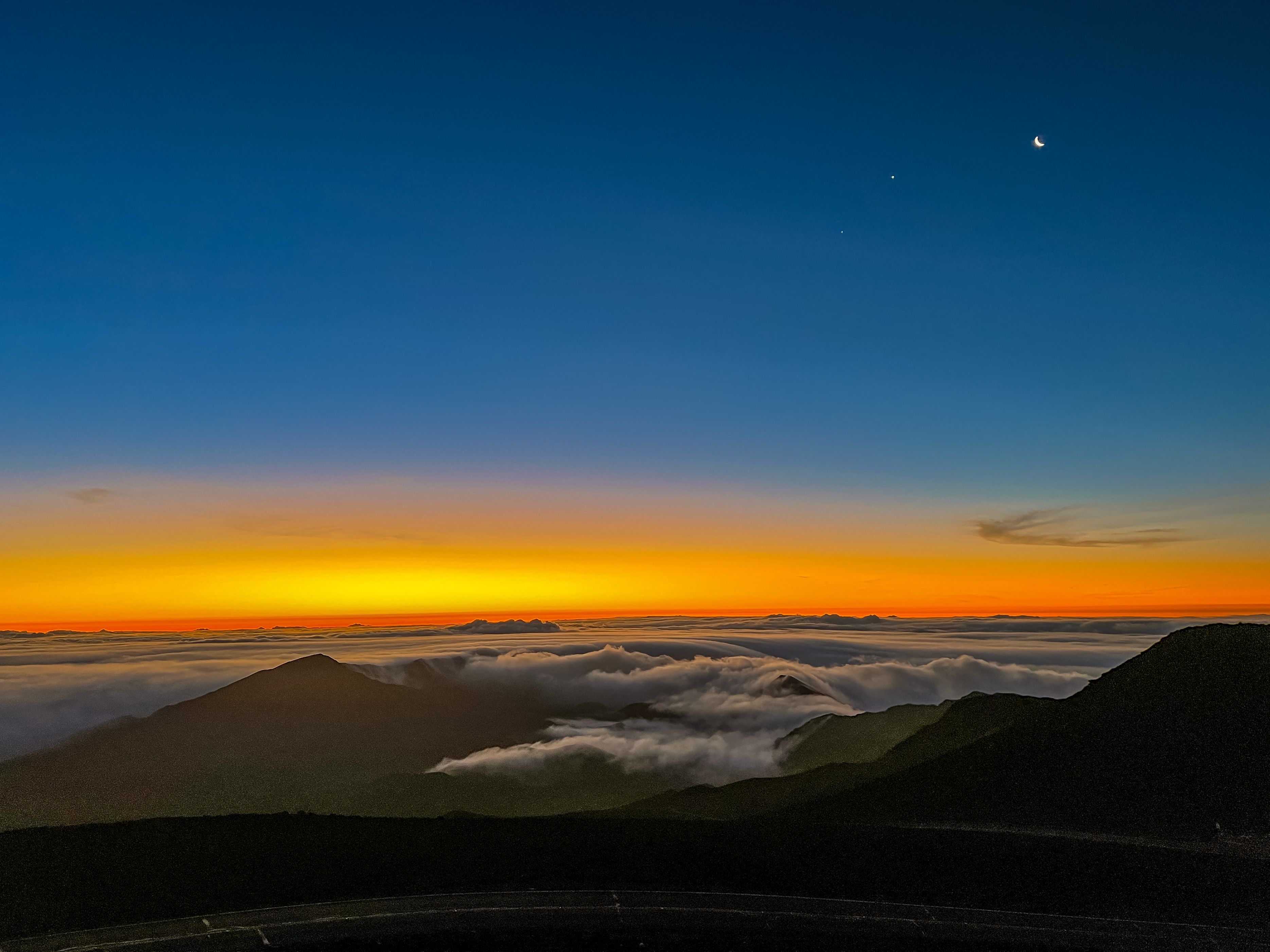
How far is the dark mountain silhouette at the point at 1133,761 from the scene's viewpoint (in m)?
82.6

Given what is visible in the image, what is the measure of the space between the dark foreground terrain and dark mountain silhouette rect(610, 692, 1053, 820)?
25.2 metres

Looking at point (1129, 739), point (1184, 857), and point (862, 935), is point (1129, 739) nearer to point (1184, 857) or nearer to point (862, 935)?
point (1184, 857)

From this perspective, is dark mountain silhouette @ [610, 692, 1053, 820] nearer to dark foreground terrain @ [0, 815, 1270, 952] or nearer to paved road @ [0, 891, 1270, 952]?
dark foreground terrain @ [0, 815, 1270, 952]

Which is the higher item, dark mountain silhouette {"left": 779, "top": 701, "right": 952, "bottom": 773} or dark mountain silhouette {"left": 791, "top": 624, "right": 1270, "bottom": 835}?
dark mountain silhouette {"left": 791, "top": 624, "right": 1270, "bottom": 835}

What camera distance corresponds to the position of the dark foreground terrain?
176 feet

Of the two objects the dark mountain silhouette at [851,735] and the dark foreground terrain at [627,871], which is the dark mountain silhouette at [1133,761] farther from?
the dark mountain silhouette at [851,735]

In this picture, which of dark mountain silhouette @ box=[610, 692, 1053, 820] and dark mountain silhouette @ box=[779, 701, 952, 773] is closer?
dark mountain silhouette @ box=[610, 692, 1053, 820]

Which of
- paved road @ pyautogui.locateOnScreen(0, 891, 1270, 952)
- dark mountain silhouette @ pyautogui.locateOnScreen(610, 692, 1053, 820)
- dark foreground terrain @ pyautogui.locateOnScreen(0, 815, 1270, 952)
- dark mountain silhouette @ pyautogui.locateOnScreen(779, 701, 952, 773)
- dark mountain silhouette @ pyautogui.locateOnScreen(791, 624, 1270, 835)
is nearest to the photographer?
paved road @ pyautogui.locateOnScreen(0, 891, 1270, 952)

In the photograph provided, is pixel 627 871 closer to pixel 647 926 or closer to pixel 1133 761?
pixel 647 926

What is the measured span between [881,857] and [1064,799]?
1306 inches

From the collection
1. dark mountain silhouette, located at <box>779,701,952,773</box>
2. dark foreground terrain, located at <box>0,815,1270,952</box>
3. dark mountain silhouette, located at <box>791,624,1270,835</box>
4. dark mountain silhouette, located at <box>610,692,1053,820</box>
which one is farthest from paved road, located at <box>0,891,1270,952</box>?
dark mountain silhouette, located at <box>779,701,952,773</box>

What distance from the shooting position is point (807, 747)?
181375 millimetres

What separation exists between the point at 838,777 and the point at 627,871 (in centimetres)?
6300

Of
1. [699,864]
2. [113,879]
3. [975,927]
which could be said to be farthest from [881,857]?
[113,879]
